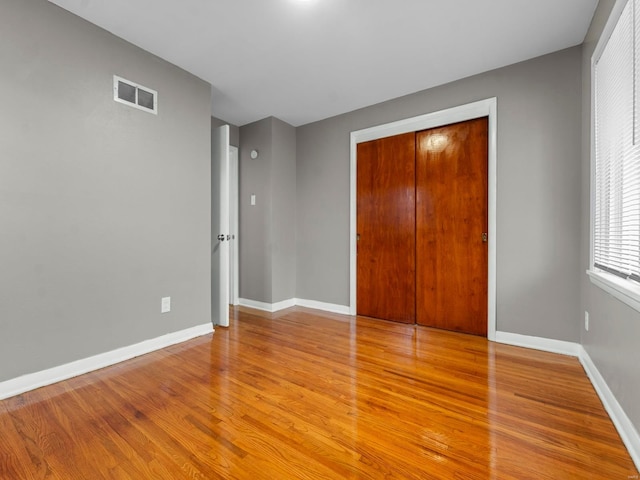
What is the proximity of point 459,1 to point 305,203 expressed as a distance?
2.63 meters

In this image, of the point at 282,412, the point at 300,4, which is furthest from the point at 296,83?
the point at 282,412

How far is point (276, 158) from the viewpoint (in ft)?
12.6

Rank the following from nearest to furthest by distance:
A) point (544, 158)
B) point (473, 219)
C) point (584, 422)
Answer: point (584, 422), point (544, 158), point (473, 219)

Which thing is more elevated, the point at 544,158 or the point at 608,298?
the point at 544,158

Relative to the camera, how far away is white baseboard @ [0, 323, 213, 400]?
70.3 inches

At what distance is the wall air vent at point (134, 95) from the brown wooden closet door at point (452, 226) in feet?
8.48

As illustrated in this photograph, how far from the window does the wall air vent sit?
3.11 m

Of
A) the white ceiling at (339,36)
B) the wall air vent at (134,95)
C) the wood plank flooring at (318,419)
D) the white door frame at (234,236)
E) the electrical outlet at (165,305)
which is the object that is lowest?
the wood plank flooring at (318,419)

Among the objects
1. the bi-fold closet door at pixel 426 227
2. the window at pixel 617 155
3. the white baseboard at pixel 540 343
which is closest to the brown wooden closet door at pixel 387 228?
the bi-fold closet door at pixel 426 227

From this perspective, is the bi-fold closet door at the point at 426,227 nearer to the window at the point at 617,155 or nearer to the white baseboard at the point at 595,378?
the white baseboard at the point at 595,378

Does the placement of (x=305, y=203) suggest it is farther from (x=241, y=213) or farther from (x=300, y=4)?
(x=300, y=4)

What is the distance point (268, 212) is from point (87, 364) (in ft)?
7.67

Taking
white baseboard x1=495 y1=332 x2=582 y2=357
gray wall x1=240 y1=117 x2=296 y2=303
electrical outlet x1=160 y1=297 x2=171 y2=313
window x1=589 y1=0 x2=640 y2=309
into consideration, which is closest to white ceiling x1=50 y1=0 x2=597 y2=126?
window x1=589 y1=0 x2=640 y2=309

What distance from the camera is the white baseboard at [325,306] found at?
3.70 metres
